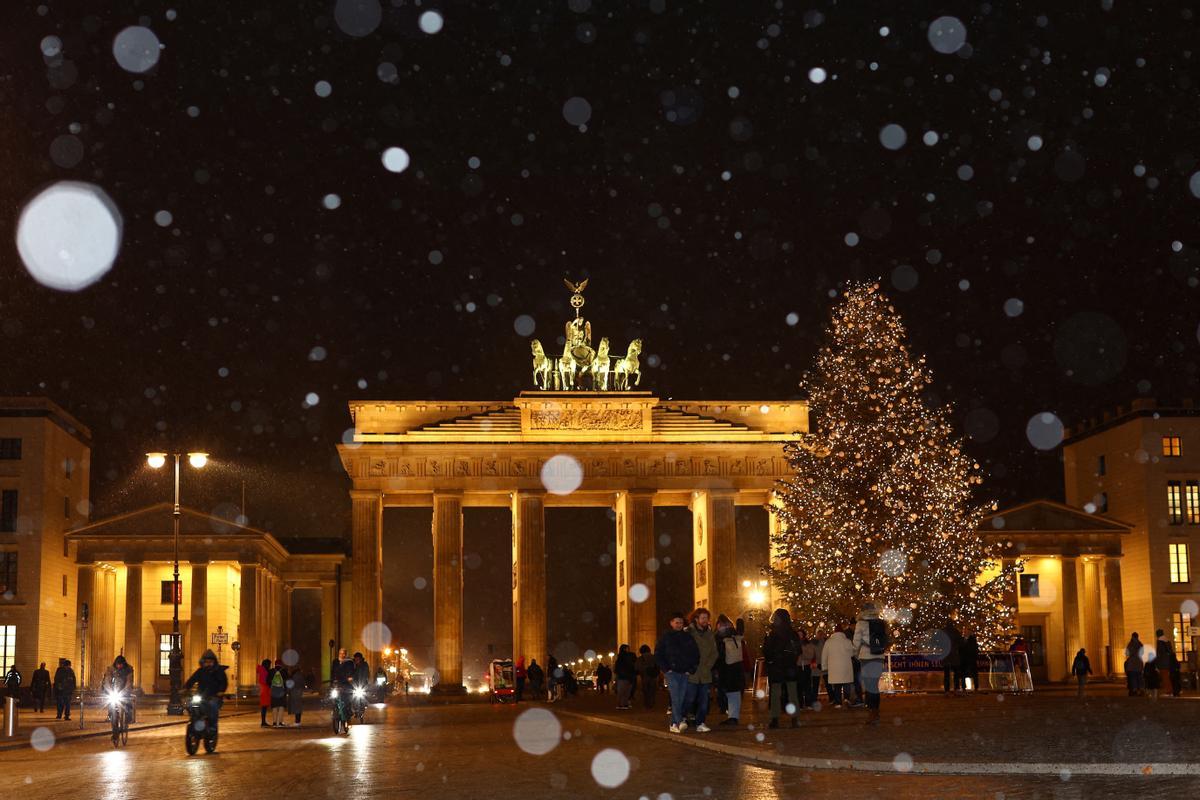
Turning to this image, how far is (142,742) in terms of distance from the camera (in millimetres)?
33625

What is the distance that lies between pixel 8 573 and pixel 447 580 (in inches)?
810

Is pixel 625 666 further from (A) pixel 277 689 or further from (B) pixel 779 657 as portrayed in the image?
(B) pixel 779 657

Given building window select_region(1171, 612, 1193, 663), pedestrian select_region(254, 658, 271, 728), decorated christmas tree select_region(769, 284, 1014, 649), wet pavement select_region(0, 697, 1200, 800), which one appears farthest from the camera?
building window select_region(1171, 612, 1193, 663)

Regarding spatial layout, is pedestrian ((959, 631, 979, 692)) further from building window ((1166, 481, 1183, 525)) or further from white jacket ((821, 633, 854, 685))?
building window ((1166, 481, 1183, 525))

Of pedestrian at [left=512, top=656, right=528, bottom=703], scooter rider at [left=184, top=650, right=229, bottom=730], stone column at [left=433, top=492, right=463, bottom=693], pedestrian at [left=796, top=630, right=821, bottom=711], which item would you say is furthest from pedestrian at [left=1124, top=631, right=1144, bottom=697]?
stone column at [left=433, top=492, right=463, bottom=693]

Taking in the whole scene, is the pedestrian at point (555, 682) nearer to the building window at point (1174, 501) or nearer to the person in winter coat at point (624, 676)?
the person in winter coat at point (624, 676)

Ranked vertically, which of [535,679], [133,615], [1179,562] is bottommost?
[535,679]

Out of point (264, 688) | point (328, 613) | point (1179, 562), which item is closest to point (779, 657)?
point (264, 688)

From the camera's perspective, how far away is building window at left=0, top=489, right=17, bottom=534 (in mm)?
71875

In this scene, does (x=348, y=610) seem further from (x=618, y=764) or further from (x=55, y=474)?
(x=618, y=764)

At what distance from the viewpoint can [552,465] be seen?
79.3 m

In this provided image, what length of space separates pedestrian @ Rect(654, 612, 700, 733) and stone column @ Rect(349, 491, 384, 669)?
5041 centimetres

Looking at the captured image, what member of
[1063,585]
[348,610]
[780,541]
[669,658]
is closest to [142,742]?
[669,658]

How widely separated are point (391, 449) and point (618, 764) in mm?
58651
